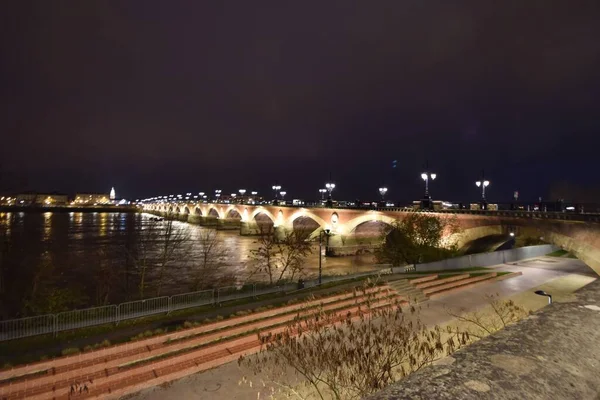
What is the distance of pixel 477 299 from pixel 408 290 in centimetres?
A: 391

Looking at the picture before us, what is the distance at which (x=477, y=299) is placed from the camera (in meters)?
20.1

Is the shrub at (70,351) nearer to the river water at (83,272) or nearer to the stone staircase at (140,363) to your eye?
the stone staircase at (140,363)

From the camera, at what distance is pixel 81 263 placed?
39281 mm

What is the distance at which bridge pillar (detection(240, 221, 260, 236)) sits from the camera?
8193cm

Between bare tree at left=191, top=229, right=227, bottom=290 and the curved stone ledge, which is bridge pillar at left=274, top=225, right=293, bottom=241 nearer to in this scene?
bare tree at left=191, top=229, right=227, bottom=290

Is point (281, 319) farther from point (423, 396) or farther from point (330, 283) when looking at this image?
point (423, 396)

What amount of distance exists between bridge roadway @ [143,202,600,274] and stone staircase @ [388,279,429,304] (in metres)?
9.84

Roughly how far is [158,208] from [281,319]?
187817mm

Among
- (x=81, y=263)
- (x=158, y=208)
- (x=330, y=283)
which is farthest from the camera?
(x=158, y=208)

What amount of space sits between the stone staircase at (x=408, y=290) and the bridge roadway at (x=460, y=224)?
984 centimetres

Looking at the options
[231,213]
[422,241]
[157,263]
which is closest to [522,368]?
[422,241]

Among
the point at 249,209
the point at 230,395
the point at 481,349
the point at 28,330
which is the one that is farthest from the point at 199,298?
the point at 249,209

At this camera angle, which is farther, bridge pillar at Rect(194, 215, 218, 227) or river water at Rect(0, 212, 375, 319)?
bridge pillar at Rect(194, 215, 218, 227)

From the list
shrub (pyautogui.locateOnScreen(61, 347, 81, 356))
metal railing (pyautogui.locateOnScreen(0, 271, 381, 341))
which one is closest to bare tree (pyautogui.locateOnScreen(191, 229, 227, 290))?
metal railing (pyautogui.locateOnScreen(0, 271, 381, 341))
